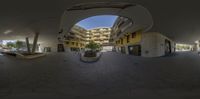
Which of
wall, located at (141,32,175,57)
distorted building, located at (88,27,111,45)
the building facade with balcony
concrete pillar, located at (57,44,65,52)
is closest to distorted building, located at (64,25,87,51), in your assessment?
the building facade with balcony

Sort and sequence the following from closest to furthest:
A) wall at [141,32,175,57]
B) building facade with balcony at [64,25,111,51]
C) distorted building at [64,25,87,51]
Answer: wall at [141,32,175,57] < distorted building at [64,25,87,51] < building facade with balcony at [64,25,111,51]

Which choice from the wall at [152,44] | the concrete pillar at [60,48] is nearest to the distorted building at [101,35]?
the concrete pillar at [60,48]

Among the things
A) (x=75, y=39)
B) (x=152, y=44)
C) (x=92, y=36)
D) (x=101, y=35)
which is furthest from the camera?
(x=92, y=36)

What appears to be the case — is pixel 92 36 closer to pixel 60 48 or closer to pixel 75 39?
pixel 75 39

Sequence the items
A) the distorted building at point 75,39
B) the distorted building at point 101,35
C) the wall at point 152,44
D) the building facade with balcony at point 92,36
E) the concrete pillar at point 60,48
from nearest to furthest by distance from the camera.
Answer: the wall at point 152,44 < the concrete pillar at point 60,48 < the distorted building at point 75,39 < the building facade with balcony at point 92,36 < the distorted building at point 101,35

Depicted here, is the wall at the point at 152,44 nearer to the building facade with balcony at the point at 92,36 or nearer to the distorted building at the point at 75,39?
the distorted building at the point at 75,39

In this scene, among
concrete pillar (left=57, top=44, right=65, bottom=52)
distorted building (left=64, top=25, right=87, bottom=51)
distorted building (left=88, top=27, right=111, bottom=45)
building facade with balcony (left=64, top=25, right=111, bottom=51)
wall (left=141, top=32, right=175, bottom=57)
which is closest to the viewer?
wall (left=141, top=32, right=175, bottom=57)

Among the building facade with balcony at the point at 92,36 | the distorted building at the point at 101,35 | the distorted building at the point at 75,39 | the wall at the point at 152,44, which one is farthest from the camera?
the distorted building at the point at 101,35

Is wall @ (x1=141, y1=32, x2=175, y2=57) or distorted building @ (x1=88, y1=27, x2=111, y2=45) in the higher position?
distorted building @ (x1=88, y1=27, x2=111, y2=45)

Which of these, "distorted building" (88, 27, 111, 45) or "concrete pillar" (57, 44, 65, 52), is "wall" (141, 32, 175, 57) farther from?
"distorted building" (88, 27, 111, 45)

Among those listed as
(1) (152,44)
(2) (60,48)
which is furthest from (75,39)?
(1) (152,44)

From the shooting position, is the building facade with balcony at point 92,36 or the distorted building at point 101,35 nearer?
the building facade with balcony at point 92,36

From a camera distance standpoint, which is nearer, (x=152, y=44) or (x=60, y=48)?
(x=152, y=44)

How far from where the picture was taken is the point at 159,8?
14.0 m
